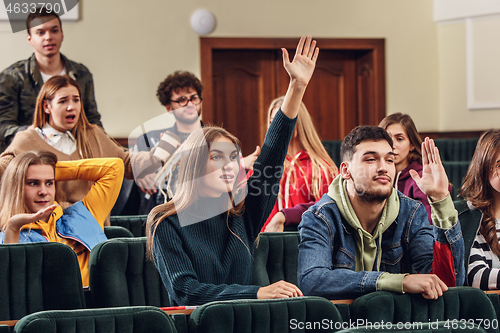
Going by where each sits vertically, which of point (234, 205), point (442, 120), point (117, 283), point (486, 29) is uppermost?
point (486, 29)

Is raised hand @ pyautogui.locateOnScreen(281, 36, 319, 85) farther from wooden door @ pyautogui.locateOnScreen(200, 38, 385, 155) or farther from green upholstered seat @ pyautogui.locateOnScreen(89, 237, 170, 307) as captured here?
wooden door @ pyautogui.locateOnScreen(200, 38, 385, 155)

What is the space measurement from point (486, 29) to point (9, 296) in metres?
4.35

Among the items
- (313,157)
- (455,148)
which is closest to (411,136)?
(313,157)

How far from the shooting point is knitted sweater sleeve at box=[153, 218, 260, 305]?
1.30 metres

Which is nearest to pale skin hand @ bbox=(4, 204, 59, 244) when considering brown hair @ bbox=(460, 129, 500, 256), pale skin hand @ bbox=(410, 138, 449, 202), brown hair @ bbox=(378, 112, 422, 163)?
pale skin hand @ bbox=(410, 138, 449, 202)

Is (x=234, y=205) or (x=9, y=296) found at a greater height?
(x=234, y=205)

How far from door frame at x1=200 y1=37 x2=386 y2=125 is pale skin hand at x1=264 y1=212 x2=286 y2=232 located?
8.29 ft

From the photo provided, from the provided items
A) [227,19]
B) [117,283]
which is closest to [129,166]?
[117,283]

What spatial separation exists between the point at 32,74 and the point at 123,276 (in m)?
1.78

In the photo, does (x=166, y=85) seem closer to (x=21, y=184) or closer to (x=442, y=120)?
(x=21, y=184)

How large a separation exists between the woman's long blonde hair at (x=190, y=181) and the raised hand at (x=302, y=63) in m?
0.25

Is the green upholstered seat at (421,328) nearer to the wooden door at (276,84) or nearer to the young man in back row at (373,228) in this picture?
the young man in back row at (373,228)

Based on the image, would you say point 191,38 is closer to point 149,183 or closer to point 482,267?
point 149,183

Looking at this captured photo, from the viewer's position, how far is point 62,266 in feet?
4.97
